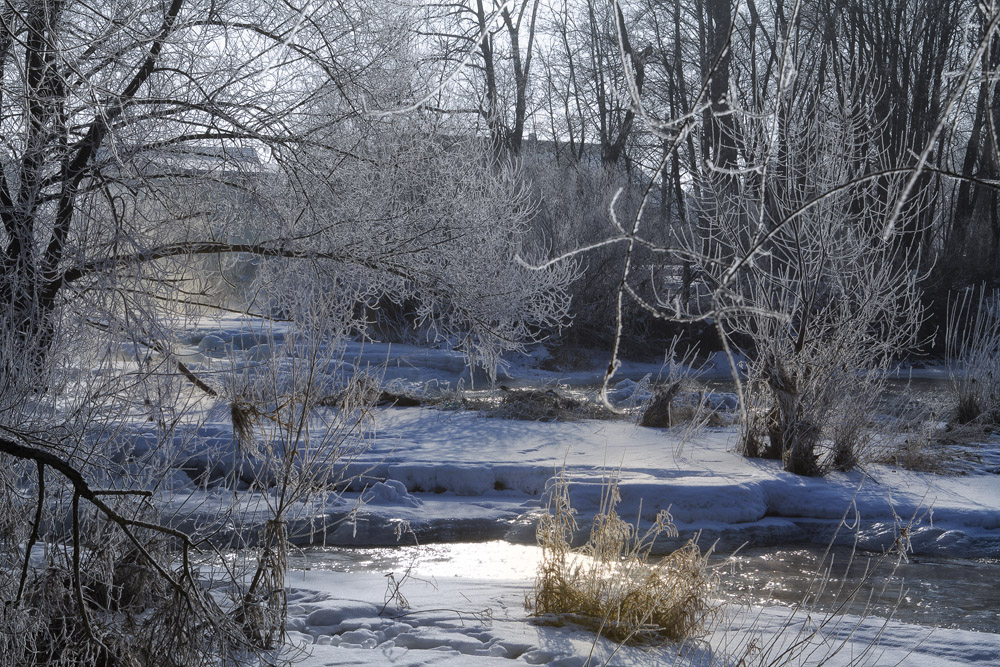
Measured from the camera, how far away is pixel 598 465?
845cm

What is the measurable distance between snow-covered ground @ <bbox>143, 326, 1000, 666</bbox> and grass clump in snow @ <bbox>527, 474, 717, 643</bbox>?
0.13m

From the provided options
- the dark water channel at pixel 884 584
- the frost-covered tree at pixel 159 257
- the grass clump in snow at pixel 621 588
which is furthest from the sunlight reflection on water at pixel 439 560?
the dark water channel at pixel 884 584

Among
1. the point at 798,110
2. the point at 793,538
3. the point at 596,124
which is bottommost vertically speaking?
the point at 793,538

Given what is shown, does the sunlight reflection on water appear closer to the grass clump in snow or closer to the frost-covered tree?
the grass clump in snow

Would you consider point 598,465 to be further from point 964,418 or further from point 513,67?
point 513,67

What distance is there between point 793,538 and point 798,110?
15.4 feet

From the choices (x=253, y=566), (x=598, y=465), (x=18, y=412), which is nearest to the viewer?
(x=18, y=412)

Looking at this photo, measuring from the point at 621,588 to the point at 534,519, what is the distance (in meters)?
2.98

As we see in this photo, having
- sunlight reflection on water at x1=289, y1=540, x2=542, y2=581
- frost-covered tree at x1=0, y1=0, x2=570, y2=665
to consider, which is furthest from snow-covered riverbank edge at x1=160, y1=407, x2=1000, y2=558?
frost-covered tree at x1=0, y1=0, x2=570, y2=665

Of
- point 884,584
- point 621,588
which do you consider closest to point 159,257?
point 621,588

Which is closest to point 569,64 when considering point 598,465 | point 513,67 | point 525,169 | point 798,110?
point 513,67

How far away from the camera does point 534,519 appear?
7.39 metres

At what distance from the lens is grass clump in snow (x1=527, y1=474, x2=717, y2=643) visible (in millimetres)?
4398

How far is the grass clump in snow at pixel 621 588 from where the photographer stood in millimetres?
4398
